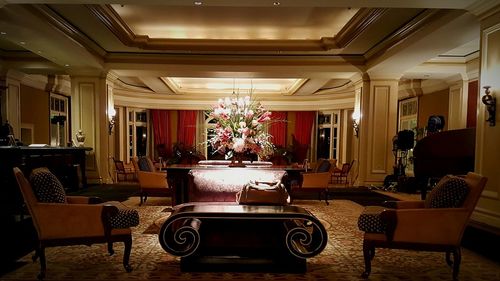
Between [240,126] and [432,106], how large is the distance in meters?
6.89

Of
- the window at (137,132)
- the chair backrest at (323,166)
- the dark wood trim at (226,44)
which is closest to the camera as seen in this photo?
the chair backrest at (323,166)

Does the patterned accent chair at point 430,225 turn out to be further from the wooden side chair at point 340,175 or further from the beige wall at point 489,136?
the wooden side chair at point 340,175

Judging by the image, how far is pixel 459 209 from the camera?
109 inches

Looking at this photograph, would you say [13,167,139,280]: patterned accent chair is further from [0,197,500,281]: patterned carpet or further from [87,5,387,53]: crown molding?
[87,5,387,53]: crown molding

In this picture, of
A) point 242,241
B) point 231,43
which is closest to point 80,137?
point 231,43

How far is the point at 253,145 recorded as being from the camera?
459 cm

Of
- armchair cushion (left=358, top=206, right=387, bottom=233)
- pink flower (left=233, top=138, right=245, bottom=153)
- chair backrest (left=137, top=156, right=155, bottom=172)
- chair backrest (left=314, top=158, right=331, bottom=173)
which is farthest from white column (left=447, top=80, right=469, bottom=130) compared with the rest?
chair backrest (left=137, top=156, right=155, bottom=172)

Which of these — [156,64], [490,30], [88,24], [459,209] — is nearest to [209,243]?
[459,209]

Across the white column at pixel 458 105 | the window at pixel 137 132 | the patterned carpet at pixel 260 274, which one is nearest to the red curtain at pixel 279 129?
the window at pixel 137 132

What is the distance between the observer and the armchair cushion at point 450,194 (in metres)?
2.83

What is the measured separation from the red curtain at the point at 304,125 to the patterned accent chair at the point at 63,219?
438 inches

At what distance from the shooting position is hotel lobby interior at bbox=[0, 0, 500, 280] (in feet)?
9.51

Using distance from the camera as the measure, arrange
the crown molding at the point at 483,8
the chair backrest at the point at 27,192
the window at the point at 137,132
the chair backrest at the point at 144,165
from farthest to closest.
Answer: the window at the point at 137,132 → the chair backrest at the point at 144,165 → the crown molding at the point at 483,8 → the chair backrest at the point at 27,192

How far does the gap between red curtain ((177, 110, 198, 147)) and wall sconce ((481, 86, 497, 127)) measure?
10968mm
